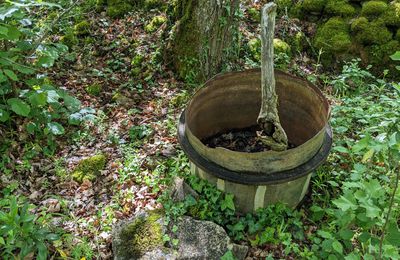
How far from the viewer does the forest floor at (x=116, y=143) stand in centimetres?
308

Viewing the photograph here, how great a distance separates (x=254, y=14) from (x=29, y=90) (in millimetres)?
3142

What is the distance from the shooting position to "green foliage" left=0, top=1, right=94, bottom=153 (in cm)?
299

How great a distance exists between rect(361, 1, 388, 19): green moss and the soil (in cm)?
245

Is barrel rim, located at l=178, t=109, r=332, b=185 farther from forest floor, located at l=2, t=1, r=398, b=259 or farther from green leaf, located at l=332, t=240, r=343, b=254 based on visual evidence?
green leaf, located at l=332, t=240, r=343, b=254

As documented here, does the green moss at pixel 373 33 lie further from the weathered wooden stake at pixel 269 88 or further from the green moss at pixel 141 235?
the green moss at pixel 141 235

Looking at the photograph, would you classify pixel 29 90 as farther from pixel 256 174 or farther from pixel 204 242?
pixel 256 174

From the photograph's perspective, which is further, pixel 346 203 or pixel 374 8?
pixel 374 8

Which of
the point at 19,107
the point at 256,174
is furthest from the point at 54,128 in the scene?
the point at 256,174

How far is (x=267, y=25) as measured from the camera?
2.50 m

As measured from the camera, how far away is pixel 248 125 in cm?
359

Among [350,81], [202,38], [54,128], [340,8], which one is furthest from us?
[340,8]

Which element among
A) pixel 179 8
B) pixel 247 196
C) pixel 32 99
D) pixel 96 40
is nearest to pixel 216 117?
pixel 247 196

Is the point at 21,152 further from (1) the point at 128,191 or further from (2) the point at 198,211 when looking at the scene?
(2) the point at 198,211

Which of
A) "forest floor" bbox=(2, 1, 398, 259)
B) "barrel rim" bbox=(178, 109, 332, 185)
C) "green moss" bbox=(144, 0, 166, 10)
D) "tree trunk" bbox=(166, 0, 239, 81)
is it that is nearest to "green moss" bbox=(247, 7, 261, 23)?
"forest floor" bbox=(2, 1, 398, 259)
